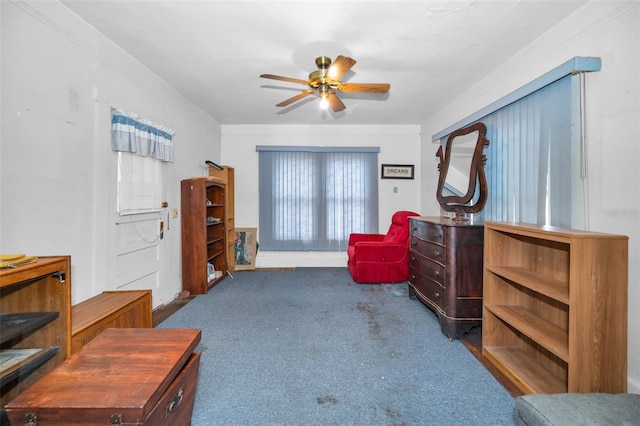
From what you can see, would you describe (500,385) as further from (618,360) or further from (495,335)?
(618,360)

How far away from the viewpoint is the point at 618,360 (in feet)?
4.34

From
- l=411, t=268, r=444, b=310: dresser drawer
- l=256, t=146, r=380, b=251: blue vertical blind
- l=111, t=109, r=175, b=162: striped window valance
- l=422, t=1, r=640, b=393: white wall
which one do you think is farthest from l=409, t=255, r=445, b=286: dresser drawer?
l=111, t=109, r=175, b=162: striped window valance

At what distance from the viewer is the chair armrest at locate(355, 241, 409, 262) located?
364 centimetres

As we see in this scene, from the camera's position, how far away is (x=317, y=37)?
6.95 feet

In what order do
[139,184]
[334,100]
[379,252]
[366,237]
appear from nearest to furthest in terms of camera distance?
1. [334,100]
2. [139,184]
3. [379,252]
4. [366,237]

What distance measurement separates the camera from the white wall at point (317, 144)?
4594 mm

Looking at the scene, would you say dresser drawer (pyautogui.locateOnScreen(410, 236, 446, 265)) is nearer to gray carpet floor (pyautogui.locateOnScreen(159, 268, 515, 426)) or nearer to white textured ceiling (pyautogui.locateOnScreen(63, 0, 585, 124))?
gray carpet floor (pyautogui.locateOnScreen(159, 268, 515, 426))

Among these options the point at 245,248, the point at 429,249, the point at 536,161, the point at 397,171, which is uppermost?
the point at 397,171

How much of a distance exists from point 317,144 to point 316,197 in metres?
0.95

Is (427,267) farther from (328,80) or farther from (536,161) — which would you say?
(328,80)

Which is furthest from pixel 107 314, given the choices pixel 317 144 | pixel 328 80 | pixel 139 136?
pixel 317 144

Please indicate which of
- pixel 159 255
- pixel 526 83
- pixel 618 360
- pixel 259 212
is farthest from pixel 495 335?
pixel 259 212

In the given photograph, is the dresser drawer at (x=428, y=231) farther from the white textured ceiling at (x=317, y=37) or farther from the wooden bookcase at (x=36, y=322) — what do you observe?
the wooden bookcase at (x=36, y=322)

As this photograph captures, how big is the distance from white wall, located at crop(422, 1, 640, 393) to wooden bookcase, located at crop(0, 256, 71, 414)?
3.13 meters
